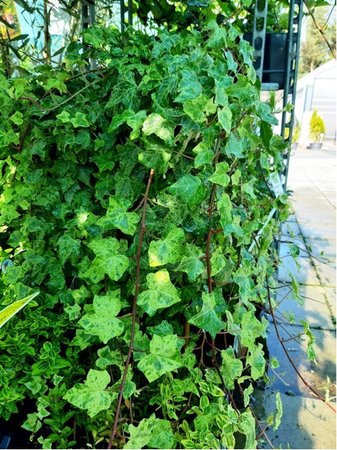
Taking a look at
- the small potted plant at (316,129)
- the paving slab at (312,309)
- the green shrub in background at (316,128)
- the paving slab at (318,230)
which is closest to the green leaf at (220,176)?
the paving slab at (312,309)

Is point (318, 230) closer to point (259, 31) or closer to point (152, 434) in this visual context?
point (259, 31)

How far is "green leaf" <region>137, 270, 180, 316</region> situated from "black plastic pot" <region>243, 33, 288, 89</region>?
1.44m

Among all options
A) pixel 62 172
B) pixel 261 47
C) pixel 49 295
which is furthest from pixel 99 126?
pixel 261 47

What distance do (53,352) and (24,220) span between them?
33cm

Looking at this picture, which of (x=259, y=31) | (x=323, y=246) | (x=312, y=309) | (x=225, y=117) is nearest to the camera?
(x=225, y=117)

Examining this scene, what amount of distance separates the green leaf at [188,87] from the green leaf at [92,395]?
0.53 m

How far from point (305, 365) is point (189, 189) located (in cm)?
154

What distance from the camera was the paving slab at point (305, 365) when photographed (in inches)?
69.6

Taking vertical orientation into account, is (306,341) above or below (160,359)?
below

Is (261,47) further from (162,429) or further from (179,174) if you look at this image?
(162,429)

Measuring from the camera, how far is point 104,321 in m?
0.78

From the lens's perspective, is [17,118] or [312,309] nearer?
[17,118]

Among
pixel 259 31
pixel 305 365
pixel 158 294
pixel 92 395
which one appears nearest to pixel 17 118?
pixel 158 294

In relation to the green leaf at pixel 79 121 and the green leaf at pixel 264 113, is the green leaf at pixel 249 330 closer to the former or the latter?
the green leaf at pixel 264 113
